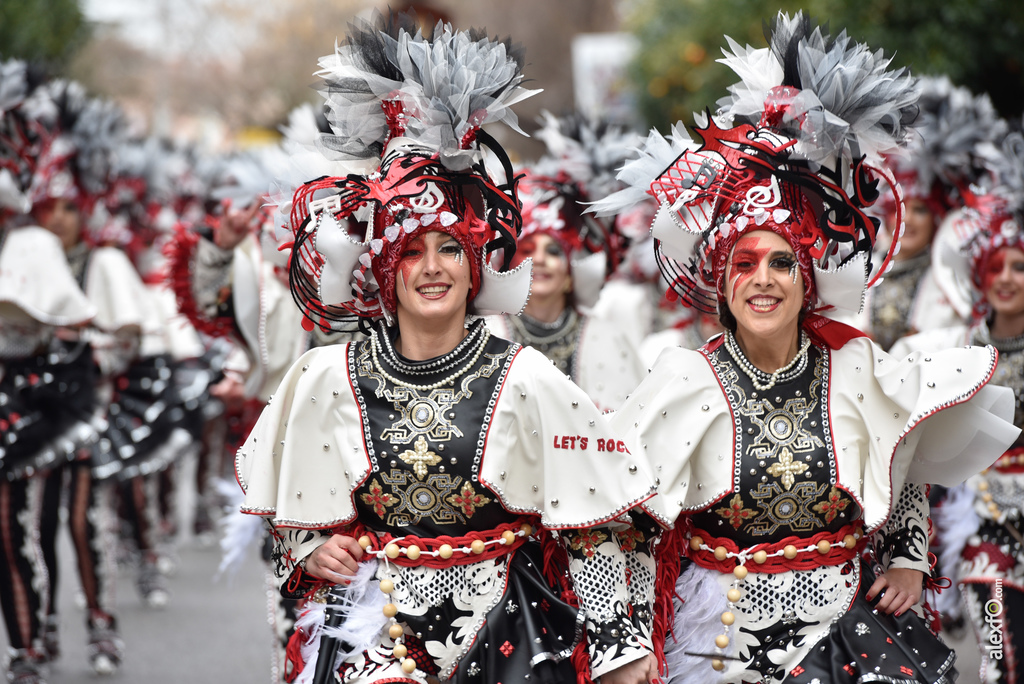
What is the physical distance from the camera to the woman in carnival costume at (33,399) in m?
5.91

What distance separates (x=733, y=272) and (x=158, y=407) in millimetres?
4681

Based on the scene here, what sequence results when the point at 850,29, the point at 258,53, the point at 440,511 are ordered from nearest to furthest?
the point at 440,511 → the point at 850,29 → the point at 258,53

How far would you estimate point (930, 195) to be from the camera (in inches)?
286

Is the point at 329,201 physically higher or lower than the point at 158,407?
higher

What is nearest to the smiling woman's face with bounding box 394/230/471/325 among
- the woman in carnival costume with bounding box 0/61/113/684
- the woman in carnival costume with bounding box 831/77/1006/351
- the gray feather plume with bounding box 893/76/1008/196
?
the woman in carnival costume with bounding box 0/61/113/684

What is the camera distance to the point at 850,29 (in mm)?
11562

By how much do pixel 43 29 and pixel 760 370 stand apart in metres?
14.8

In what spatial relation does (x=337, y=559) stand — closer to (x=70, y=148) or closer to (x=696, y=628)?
(x=696, y=628)

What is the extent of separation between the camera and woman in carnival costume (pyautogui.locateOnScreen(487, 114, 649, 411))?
5887mm

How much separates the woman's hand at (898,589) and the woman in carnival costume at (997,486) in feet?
3.82

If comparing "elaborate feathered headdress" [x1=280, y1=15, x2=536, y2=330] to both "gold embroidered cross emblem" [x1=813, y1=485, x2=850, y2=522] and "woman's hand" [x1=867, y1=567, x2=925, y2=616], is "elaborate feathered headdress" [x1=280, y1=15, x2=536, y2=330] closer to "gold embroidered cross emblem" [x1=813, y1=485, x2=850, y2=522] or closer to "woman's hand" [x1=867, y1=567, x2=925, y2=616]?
"gold embroidered cross emblem" [x1=813, y1=485, x2=850, y2=522]

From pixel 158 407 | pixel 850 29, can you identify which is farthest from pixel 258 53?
pixel 158 407

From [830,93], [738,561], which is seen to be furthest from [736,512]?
[830,93]

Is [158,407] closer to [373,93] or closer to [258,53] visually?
[373,93]
